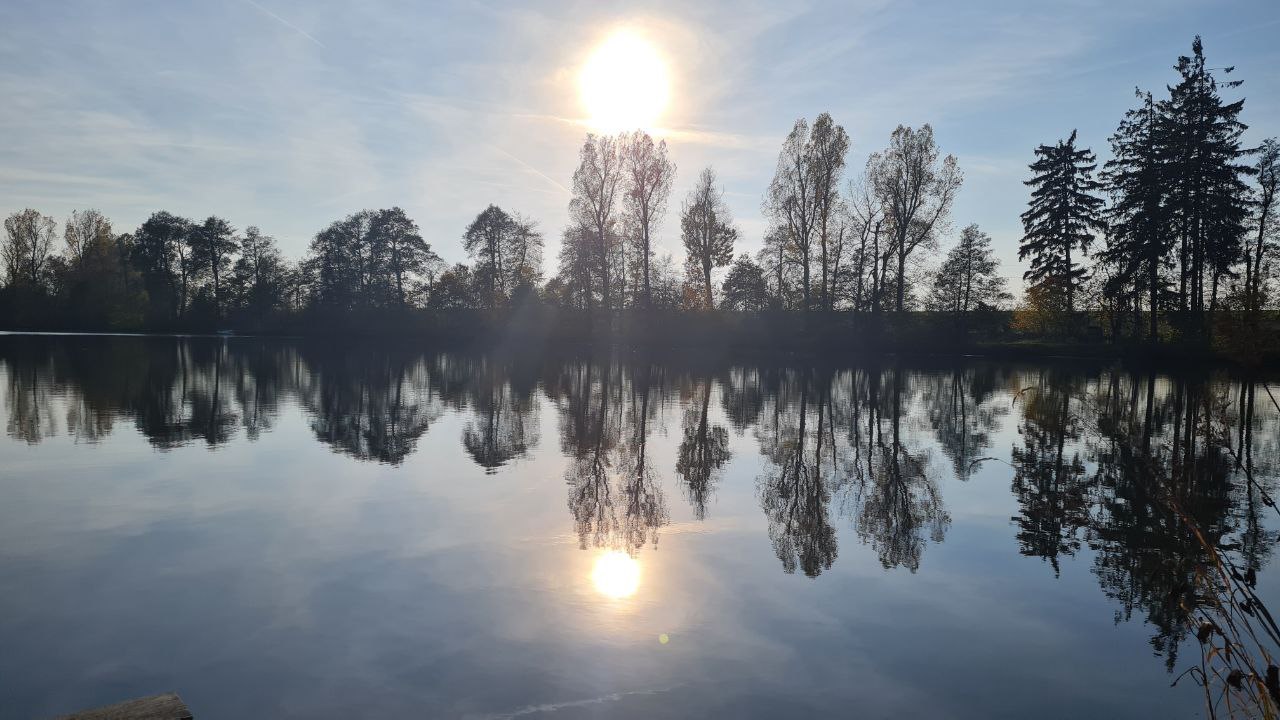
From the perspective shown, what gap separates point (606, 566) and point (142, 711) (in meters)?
4.19

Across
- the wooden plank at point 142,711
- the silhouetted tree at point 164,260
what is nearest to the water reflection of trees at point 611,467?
the wooden plank at point 142,711

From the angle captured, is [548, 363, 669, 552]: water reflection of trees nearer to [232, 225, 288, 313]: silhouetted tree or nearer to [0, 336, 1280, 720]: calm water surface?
[0, 336, 1280, 720]: calm water surface

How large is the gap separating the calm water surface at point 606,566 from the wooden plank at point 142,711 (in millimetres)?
873

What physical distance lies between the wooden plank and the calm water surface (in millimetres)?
873

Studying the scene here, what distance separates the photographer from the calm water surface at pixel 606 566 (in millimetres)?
4812

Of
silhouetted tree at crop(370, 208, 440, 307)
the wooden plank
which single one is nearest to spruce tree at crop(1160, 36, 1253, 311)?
the wooden plank

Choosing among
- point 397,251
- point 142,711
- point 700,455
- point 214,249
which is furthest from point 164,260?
point 142,711

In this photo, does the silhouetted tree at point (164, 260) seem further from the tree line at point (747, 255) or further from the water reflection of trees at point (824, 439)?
the water reflection of trees at point (824, 439)

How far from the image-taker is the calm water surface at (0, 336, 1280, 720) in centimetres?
481

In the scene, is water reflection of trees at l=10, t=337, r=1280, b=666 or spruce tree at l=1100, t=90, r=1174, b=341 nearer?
water reflection of trees at l=10, t=337, r=1280, b=666

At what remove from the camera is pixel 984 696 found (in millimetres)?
4832

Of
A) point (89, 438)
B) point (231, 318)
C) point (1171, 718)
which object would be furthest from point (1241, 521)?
point (231, 318)

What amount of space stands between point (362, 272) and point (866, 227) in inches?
2114

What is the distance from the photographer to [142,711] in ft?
11.6
